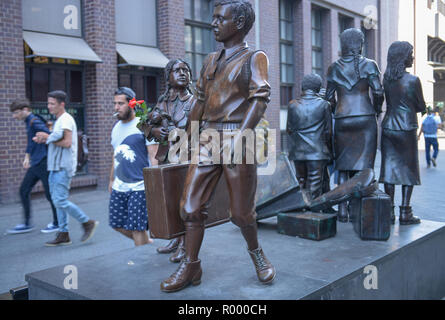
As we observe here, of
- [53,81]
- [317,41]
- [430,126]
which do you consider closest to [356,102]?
[53,81]

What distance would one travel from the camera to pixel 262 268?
3.50m

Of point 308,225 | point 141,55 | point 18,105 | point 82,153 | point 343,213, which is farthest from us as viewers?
point 141,55

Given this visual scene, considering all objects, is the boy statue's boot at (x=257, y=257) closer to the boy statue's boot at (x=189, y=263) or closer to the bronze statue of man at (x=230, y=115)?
the bronze statue of man at (x=230, y=115)

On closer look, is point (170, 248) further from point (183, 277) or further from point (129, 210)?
point (183, 277)

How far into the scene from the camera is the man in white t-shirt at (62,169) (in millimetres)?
6551

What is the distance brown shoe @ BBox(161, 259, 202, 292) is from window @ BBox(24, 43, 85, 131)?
7.46m

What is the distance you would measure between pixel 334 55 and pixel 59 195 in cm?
1549

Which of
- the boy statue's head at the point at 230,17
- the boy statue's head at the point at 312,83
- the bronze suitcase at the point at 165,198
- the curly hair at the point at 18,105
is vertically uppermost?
the boy statue's head at the point at 230,17

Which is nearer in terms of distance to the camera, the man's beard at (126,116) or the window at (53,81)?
the man's beard at (126,116)

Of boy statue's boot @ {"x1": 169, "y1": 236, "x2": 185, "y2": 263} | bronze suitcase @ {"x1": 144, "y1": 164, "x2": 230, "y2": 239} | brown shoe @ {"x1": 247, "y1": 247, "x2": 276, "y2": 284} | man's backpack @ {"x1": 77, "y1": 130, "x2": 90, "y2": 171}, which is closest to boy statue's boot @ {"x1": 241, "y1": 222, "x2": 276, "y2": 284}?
brown shoe @ {"x1": 247, "y1": 247, "x2": 276, "y2": 284}

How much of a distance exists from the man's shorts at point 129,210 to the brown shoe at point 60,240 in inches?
73.5

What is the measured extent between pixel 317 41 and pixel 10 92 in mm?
13317

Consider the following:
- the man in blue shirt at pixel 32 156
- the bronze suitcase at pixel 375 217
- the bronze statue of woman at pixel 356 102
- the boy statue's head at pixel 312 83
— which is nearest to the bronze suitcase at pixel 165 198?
the bronze suitcase at pixel 375 217
